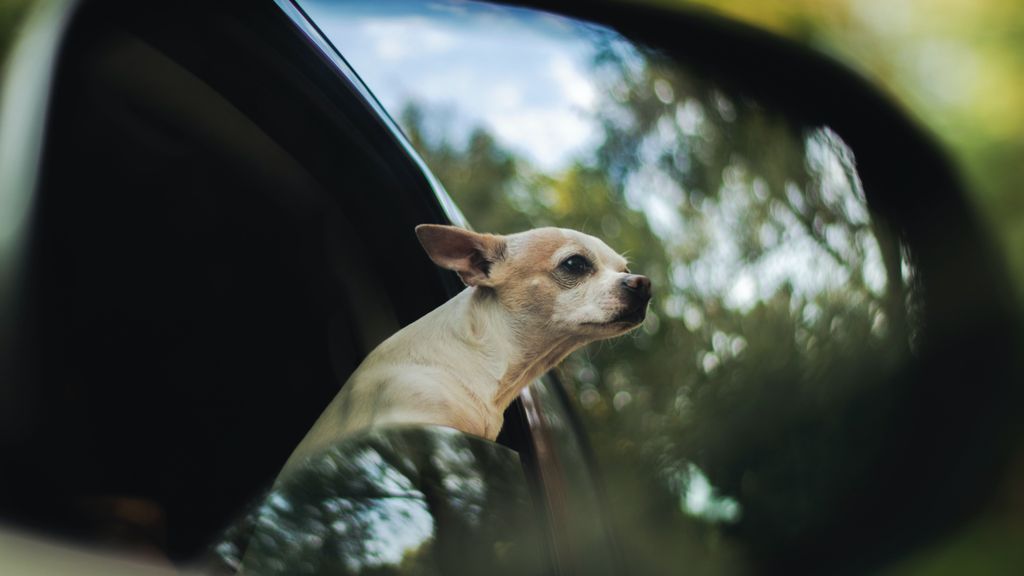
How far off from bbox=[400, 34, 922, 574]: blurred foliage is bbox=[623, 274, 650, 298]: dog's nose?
174mm

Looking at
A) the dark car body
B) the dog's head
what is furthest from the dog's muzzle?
the dark car body

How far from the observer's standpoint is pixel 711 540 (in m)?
1.92

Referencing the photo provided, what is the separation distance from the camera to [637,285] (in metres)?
1.40

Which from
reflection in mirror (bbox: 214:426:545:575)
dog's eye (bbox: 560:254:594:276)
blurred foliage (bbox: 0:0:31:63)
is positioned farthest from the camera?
blurred foliage (bbox: 0:0:31:63)

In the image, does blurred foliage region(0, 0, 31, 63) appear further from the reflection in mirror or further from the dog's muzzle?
the dog's muzzle

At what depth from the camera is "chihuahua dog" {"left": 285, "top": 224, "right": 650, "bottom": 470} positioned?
1262 millimetres

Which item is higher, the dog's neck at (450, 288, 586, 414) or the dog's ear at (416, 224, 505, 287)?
the dog's ear at (416, 224, 505, 287)

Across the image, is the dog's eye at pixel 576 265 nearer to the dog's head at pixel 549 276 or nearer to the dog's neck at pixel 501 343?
the dog's head at pixel 549 276

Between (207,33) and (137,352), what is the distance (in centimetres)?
53

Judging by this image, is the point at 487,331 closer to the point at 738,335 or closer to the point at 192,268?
the point at 192,268

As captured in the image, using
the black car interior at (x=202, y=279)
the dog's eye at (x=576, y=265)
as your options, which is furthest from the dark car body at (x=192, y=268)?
the dog's eye at (x=576, y=265)

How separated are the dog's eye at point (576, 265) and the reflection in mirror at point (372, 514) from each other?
1.01 ft

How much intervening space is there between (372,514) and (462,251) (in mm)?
410

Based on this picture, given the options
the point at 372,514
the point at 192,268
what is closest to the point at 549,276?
the point at 372,514
